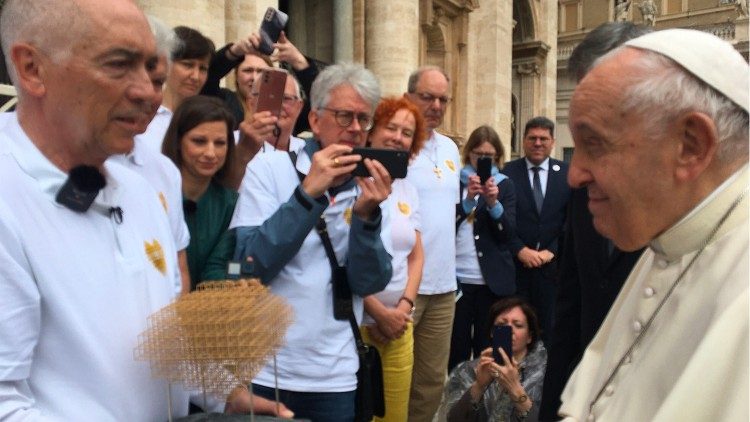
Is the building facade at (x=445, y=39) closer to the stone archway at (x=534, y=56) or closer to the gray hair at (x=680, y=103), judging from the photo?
the stone archway at (x=534, y=56)

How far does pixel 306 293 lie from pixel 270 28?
1868 mm

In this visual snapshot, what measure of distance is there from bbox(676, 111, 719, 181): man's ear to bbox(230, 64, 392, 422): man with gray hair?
55.9 inches

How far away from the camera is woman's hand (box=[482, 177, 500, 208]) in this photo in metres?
4.87

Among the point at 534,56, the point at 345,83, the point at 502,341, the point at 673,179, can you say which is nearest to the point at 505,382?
the point at 502,341

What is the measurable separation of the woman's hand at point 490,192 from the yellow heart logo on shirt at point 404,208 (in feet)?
4.14

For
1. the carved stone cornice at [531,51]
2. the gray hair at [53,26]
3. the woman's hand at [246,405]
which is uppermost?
the carved stone cornice at [531,51]

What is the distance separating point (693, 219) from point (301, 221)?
1.46 meters

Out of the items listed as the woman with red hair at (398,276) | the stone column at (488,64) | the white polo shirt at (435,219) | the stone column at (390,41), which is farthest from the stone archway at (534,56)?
the woman with red hair at (398,276)

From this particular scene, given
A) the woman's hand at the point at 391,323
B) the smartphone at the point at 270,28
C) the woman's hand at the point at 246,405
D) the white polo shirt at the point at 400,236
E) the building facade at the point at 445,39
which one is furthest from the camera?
the building facade at the point at 445,39

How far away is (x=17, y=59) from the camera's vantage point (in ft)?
4.64

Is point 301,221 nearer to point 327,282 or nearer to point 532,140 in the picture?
point 327,282

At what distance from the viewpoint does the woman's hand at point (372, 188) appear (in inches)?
101

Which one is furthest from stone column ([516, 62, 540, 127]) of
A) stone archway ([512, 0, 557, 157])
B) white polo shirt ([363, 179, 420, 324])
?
white polo shirt ([363, 179, 420, 324])

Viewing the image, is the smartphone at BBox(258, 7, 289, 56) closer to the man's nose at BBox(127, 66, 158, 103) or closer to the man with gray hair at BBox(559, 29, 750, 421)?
the man's nose at BBox(127, 66, 158, 103)
